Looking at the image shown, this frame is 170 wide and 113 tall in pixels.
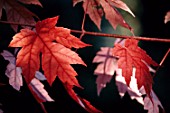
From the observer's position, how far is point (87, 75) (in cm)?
309

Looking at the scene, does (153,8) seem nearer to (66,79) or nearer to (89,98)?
(89,98)

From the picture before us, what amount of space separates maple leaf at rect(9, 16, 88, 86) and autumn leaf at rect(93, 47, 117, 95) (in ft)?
2.35

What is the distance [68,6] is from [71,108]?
1256mm

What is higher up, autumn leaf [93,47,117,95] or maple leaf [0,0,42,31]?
maple leaf [0,0,42,31]

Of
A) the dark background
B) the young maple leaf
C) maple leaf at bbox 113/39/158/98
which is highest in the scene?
the young maple leaf

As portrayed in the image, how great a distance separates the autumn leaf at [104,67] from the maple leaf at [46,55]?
716mm

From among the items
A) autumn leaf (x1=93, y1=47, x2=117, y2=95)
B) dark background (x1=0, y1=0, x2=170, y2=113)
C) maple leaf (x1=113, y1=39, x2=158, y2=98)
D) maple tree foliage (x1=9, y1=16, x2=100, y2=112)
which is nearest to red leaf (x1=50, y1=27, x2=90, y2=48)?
maple tree foliage (x1=9, y1=16, x2=100, y2=112)

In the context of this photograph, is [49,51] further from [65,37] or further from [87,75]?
[87,75]

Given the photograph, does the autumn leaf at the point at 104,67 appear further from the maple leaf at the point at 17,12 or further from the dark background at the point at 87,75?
the dark background at the point at 87,75

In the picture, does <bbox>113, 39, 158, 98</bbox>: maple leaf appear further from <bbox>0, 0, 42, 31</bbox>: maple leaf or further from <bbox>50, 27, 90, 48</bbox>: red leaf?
<bbox>0, 0, 42, 31</bbox>: maple leaf

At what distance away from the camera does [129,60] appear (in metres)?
0.92

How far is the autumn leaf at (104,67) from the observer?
1534mm

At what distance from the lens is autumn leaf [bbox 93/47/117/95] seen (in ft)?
5.03

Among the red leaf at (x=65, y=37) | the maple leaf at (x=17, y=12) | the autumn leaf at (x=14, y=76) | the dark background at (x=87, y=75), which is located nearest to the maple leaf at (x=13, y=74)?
the autumn leaf at (x=14, y=76)
